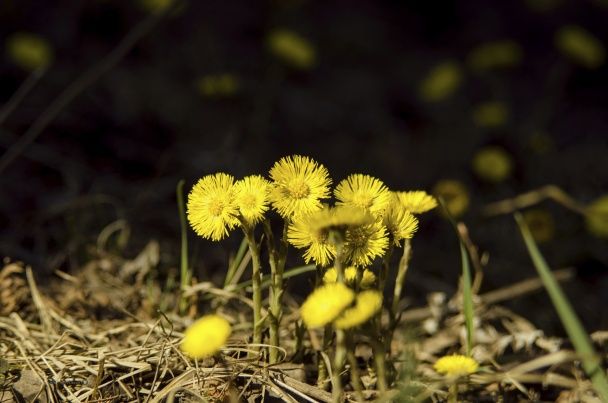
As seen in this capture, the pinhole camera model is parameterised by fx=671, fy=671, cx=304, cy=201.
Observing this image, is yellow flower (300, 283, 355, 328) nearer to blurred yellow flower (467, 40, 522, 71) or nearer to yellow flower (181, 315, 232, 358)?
yellow flower (181, 315, 232, 358)

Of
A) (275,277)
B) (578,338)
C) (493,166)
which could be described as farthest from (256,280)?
(493,166)

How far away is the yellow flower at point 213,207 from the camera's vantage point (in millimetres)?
1340

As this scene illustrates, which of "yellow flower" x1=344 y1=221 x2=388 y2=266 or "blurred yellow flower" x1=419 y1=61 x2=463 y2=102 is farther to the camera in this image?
"blurred yellow flower" x1=419 y1=61 x2=463 y2=102

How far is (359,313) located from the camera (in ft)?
3.83

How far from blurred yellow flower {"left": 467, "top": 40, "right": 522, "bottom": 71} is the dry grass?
2.20m

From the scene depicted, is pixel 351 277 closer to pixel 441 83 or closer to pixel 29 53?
pixel 29 53

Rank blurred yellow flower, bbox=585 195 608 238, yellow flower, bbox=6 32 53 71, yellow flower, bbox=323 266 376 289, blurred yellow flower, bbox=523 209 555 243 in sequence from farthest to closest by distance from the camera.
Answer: yellow flower, bbox=6 32 53 71, blurred yellow flower, bbox=523 209 555 243, blurred yellow flower, bbox=585 195 608 238, yellow flower, bbox=323 266 376 289

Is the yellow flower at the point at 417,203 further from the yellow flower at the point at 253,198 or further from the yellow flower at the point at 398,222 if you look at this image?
the yellow flower at the point at 253,198

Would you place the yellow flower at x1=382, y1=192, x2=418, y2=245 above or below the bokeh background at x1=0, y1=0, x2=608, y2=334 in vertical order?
below

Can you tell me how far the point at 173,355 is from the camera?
1.50m

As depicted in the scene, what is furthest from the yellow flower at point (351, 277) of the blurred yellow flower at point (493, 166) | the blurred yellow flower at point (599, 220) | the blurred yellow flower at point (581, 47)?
the blurred yellow flower at point (581, 47)

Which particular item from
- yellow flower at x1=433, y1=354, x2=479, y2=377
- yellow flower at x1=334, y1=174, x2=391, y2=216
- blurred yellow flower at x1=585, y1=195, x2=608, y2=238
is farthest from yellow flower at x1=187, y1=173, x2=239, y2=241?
blurred yellow flower at x1=585, y1=195, x2=608, y2=238

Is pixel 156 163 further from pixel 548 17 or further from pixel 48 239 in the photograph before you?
pixel 548 17

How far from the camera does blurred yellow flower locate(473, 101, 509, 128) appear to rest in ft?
12.1
